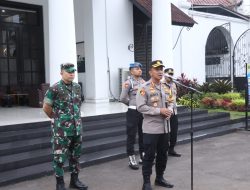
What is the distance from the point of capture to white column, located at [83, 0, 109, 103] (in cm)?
1422

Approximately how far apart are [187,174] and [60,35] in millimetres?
4844

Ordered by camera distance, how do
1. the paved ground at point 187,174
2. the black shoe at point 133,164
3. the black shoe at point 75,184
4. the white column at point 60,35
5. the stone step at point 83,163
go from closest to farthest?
the black shoe at point 75,184, the paved ground at point 187,174, the stone step at point 83,163, the black shoe at point 133,164, the white column at point 60,35

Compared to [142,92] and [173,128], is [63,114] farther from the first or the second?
[173,128]

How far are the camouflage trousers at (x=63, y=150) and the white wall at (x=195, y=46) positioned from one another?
11.9 m

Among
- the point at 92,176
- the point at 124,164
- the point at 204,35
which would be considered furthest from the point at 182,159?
the point at 204,35

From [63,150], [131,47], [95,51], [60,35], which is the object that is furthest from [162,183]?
[131,47]

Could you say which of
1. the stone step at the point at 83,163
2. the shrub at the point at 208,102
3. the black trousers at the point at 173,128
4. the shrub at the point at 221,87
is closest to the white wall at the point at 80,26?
the shrub at the point at 208,102

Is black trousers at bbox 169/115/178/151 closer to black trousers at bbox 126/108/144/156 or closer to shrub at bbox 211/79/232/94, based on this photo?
black trousers at bbox 126/108/144/156

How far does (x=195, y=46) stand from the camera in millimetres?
18141

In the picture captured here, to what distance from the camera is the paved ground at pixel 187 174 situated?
20.1 feet

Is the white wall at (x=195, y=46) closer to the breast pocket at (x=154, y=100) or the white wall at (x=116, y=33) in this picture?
the white wall at (x=116, y=33)

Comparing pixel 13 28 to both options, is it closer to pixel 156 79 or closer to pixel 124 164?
pixel 124 164

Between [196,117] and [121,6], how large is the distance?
5.90 metres

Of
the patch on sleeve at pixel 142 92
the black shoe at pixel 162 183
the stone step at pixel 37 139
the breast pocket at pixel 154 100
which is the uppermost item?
Answer: the patch on sleeve at pixel 142 92
